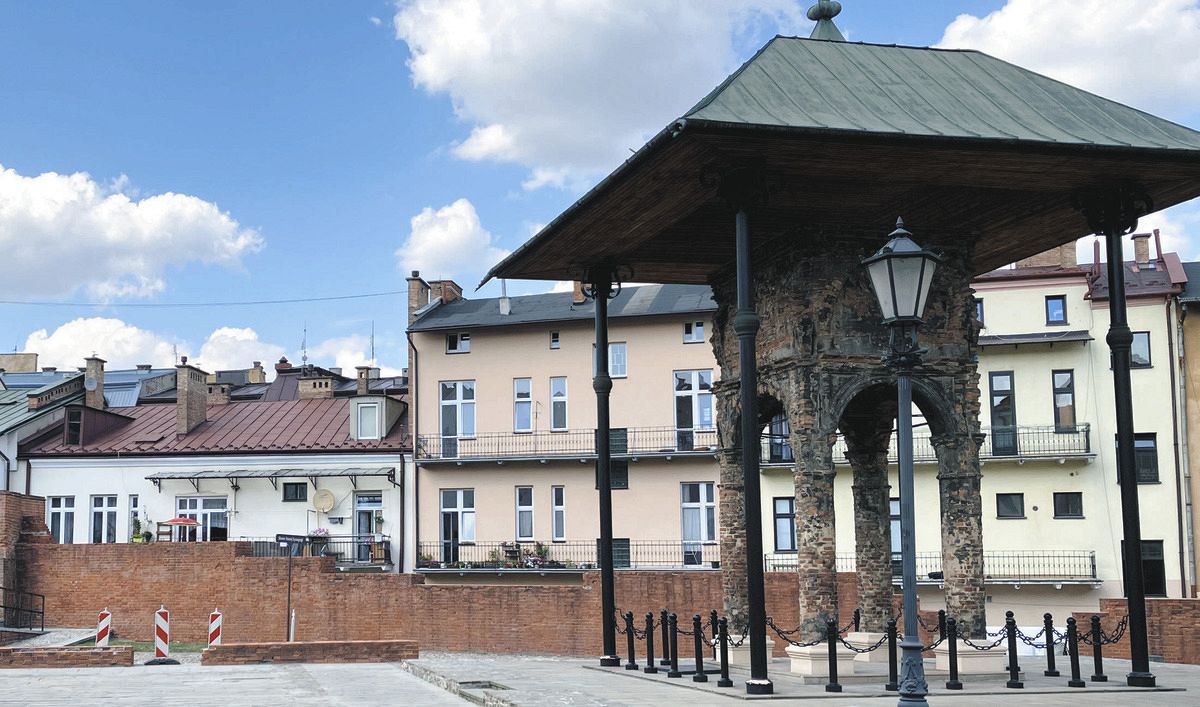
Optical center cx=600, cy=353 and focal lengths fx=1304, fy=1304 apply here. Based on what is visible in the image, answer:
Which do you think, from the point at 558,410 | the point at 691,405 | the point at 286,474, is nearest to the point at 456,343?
the point at 558,410

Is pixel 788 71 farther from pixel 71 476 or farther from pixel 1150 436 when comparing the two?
pixel 71 476

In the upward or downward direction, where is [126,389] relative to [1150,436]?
upward

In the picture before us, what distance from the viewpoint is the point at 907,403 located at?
11102mm

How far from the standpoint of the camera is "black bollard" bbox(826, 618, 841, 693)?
1589 centimetres

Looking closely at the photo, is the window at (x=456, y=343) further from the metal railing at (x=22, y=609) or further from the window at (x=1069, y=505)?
the window at (x=1069, y=505)

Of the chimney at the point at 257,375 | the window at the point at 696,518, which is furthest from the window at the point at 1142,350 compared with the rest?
the chimney at the point at 257,375

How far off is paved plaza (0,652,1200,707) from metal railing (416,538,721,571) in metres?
17.0

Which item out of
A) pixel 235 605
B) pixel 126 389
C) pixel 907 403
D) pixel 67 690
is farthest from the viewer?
pixel 126 389

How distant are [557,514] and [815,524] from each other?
87.1 feet

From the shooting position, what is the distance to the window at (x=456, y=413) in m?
44.8

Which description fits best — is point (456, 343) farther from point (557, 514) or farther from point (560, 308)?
point (557, 514)

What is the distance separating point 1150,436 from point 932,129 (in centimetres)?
2662

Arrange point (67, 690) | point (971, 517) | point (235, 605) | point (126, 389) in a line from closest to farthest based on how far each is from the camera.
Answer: point (971, 517)
point (67, 690)
point (235, 605)
point (126, 389)

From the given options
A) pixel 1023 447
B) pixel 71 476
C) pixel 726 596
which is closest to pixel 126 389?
pixel 71 476
